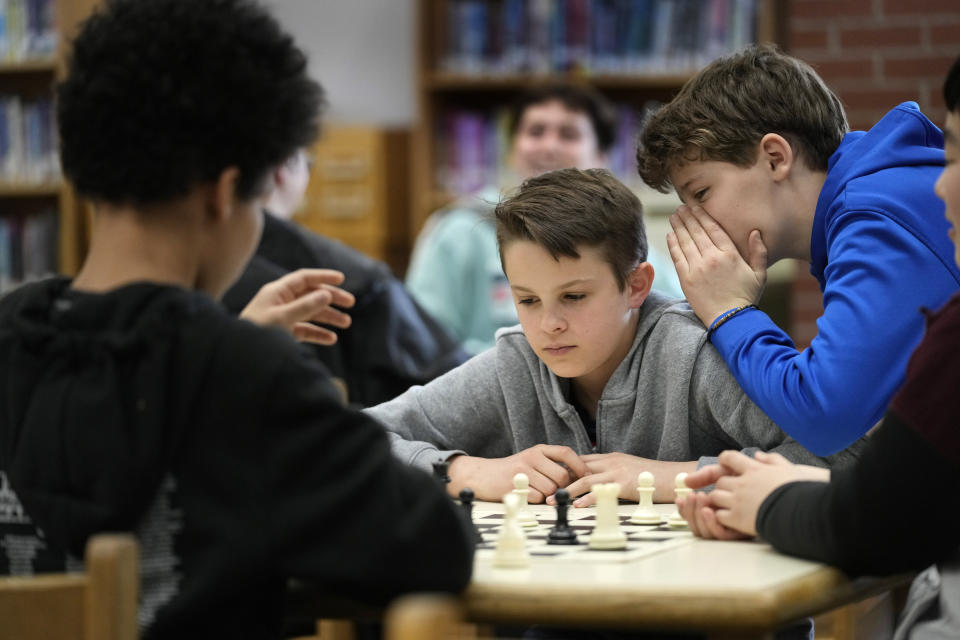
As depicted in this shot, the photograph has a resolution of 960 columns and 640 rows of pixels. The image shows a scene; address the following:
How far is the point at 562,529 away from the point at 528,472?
0.38 meters

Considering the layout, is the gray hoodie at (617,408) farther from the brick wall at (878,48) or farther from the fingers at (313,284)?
the brick wall at (878,48)

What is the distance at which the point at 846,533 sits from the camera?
4.23ft

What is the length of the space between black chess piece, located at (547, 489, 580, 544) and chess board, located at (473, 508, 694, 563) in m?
0.01

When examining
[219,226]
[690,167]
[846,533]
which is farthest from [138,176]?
[690,167]

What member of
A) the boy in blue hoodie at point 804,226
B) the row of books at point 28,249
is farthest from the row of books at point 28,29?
the boy in blue hoodie at point 804,226

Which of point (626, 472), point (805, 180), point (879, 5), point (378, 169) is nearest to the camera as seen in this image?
point (626, 472)

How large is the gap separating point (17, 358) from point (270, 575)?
39 cm

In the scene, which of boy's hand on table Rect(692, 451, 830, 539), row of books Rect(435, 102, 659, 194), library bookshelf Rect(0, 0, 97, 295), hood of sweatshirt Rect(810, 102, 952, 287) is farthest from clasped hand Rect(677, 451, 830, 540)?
library bookshelf Rect(0, 0, 97, 295)

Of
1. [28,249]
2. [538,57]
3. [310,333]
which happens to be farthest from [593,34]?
[310,333]

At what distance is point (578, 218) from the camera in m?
2.02

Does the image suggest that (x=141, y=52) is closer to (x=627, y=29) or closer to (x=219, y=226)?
(x=219, y=226)

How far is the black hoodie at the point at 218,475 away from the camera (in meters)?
1.18

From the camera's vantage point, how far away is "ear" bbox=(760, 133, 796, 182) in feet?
6.55

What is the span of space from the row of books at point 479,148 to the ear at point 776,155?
3.32 metres
